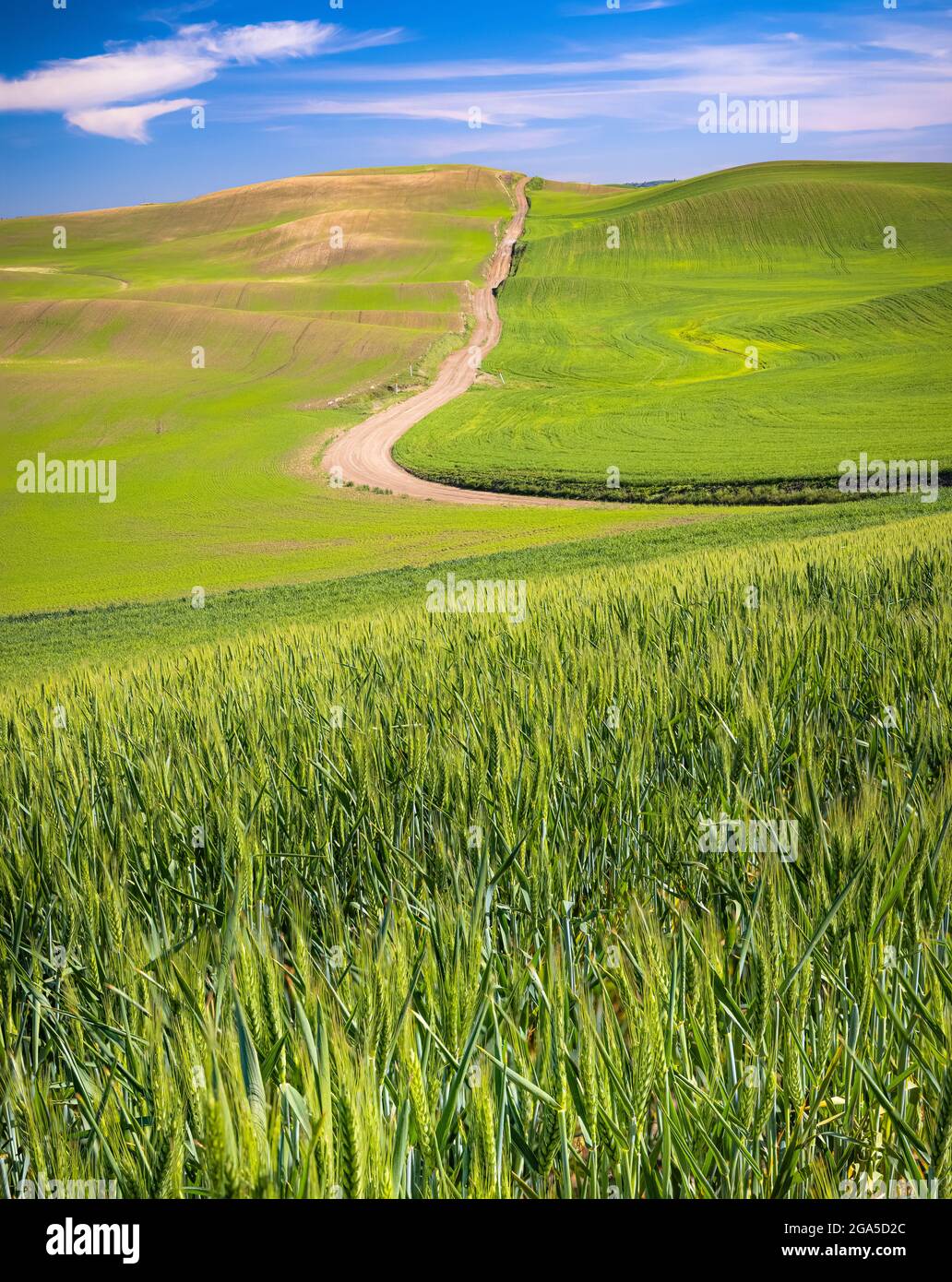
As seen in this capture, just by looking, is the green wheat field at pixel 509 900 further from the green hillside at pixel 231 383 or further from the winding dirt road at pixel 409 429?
the winding dirt road at pixel 409 429

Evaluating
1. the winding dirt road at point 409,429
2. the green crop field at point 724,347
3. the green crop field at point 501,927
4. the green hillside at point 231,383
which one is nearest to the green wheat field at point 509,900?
the green crop field at point 501,927

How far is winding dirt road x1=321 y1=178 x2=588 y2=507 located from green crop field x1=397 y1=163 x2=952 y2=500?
3.51 ft

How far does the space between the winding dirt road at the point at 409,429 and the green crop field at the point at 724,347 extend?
42.2 inches

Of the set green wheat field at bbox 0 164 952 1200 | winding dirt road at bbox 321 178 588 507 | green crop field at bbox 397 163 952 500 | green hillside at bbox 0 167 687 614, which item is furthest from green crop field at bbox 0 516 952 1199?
winding dirt road at bbox 321 178 588 507

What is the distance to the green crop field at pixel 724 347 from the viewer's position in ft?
116

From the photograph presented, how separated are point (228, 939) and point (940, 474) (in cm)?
3035

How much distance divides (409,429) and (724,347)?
24.3m

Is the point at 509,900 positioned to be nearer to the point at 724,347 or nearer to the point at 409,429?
the point at 409,429

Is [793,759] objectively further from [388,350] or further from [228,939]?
[388,350]

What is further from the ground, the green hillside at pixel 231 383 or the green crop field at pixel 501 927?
the green hillside at pixel 231 383

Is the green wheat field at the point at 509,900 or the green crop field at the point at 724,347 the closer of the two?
the green wheat field at the point at 509,900

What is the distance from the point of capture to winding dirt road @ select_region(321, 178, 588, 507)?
119ft

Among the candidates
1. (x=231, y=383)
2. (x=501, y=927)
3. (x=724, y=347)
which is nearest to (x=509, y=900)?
(x=501, y=927)
